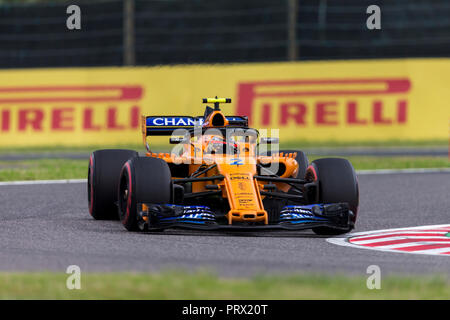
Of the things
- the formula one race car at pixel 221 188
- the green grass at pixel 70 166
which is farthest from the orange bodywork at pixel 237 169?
the green grass at pixel 70 166

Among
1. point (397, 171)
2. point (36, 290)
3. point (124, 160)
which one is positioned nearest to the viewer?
point (36, 290)

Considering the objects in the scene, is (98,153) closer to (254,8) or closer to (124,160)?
(124,160)

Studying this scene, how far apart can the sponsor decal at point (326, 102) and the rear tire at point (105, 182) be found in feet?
37.9

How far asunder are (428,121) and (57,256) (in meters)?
15.3

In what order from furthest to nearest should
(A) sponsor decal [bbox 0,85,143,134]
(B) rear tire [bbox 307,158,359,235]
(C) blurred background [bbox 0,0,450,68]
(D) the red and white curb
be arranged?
(C) blurred background [bbox 0,0,450,68] < (A) sponsor decal [bbox 0,85,143,134] < (B) rear tire [bbox 307,158,359,235] < (D) the red and white curb

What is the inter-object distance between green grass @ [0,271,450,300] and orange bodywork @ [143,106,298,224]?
2.42 m

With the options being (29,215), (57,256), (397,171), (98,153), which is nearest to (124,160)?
(98,153)

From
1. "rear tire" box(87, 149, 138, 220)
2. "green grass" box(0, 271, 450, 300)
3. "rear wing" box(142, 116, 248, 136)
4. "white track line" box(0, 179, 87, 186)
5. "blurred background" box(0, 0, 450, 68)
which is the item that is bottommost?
"white track line" box(0, 179, 87, 186)

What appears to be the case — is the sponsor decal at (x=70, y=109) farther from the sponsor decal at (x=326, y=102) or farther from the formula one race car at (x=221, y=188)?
the formula one race car at (x=221, y=188)

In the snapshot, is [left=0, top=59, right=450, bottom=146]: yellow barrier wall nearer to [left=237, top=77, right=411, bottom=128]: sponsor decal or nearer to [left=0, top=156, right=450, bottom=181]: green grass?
[left=237, top=77, right=411, bottom=128]: sponsor decal

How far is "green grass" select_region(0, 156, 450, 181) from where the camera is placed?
16.0 metres

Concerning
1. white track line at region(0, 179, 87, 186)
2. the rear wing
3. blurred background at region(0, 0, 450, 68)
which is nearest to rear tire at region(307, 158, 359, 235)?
the rear wing

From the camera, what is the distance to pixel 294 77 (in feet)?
72.6

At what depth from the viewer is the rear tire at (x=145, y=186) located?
900cm
